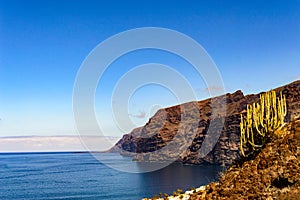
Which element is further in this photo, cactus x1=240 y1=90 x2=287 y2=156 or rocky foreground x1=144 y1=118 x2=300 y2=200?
cactus x1=240 y1=90 x2=287 y2=156

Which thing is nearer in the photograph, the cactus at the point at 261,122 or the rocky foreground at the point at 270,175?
the rocky foreground at the point at 270,175

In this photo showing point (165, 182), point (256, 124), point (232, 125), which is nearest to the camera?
point (256, 124)

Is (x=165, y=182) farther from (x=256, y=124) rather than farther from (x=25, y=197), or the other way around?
(x=256, y=124)

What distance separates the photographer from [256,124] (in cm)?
2203

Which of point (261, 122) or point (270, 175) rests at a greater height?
point (261, 122)

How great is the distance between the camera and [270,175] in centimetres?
1948

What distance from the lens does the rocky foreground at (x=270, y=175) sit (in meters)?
18.6

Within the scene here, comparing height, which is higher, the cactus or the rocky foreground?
the cactus

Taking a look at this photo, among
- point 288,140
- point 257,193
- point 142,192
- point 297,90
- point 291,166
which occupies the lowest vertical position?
point 142,192

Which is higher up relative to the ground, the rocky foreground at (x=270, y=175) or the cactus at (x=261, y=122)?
the cactus at (x=261, y=122)

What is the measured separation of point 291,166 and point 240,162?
4.48 metres

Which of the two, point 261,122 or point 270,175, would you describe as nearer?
point 270,175

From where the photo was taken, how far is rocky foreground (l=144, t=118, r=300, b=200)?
18609mm

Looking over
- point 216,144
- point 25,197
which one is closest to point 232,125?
point 216,144
